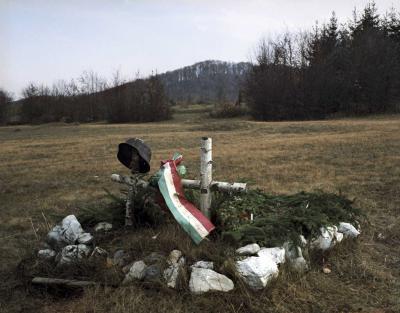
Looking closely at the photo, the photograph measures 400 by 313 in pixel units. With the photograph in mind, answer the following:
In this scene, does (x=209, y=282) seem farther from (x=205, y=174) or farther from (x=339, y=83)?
(x=339, y=83)

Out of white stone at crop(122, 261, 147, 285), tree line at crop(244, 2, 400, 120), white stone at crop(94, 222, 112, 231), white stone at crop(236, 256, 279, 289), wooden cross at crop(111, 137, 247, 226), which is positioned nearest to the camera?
white stone at crop(236, 256, 279, 289)

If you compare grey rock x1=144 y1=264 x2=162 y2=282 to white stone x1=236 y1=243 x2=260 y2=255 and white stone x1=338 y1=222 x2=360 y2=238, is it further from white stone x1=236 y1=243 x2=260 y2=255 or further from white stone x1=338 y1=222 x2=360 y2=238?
white stone x1=338 y1=222 x2=360 y2=238

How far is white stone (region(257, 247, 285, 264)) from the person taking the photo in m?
3.73

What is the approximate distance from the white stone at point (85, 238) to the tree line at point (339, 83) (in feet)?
104

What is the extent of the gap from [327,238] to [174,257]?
1.61 metres

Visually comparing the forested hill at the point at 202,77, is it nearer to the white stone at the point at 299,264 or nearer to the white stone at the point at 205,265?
the white stone at the point at 299,264

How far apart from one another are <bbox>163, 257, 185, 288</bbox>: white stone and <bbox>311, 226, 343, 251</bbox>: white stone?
55.5 inches

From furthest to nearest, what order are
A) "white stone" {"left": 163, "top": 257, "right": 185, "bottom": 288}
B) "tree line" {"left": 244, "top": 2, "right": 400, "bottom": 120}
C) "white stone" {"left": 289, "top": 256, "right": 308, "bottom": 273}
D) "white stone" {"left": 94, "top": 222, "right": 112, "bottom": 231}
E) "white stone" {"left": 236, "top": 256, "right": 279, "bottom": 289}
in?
"tree line" {"left": 244, "top": 2, "right": 400, "bottom": 120} < "white stone" {"left": 94, "top": 222, "right": 112, "bottom": 231} < "white stone" {"left": 289, "top": 256, "right": 308, "bottom": 273} < "white stone" {"left": 163, "top": 257, "right": 185, "bottom": 288} < "white stone" {"left": 236, "top": 256, "right": 279, "bottom": 289}

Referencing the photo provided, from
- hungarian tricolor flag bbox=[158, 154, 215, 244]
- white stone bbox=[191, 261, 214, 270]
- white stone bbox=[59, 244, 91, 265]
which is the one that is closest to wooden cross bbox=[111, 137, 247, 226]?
hungarian tricolor flag bbox=[158, 154, 215, 244]

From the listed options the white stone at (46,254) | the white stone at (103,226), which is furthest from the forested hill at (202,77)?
the white stone at (46,254)

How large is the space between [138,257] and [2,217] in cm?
376

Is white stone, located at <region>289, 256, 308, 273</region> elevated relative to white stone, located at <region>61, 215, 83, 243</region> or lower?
lower

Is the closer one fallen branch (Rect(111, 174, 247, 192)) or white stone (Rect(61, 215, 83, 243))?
fallen branch (Rect(111, 174, 247, 192))

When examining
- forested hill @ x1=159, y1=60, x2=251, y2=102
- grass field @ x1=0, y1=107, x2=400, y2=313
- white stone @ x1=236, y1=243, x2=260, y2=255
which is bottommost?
grass field @ x1=0, y1=107, x2=400, y2=313
